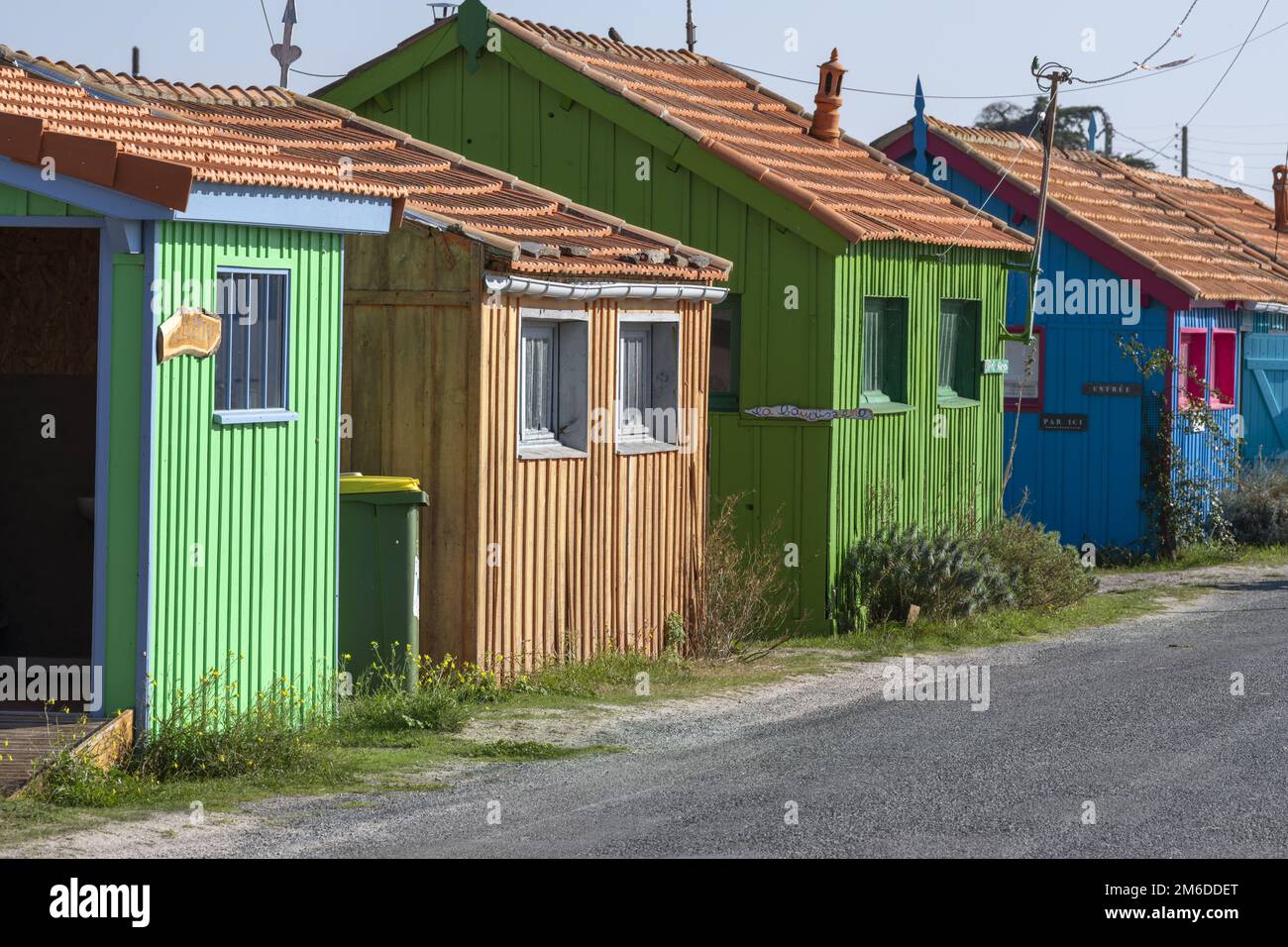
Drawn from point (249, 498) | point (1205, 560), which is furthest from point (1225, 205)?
Answer: point (249, 498)

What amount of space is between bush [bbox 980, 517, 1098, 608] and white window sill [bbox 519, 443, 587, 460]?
5082 mm

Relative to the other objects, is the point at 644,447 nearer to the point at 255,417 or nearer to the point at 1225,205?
the point at 255,417

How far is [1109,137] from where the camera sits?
204 ft

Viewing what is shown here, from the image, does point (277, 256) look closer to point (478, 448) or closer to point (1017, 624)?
point (478, 448)

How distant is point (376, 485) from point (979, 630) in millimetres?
6144

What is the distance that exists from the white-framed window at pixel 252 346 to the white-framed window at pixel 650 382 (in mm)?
3908

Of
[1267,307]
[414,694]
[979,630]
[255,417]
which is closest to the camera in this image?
[255,417]

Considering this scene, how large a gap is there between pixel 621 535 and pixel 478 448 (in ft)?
6.01

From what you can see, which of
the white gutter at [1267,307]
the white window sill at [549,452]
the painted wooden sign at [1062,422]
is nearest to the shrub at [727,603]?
the white window sill at [549,452]

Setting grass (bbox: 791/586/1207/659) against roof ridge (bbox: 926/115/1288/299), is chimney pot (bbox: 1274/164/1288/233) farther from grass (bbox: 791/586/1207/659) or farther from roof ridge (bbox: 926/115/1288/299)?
grass (bbox: 791/586/1207/659)

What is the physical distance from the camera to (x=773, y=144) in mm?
17500

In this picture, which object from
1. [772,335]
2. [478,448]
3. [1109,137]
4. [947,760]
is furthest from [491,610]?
[1109,137]

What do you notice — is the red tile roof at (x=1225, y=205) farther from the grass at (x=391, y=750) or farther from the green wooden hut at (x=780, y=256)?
the grass at (x=391, y=750)

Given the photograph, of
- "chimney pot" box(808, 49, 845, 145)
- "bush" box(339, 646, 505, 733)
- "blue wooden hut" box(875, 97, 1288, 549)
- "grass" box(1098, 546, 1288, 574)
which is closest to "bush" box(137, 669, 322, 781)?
"bush" box(339, 646, 505, 733)
